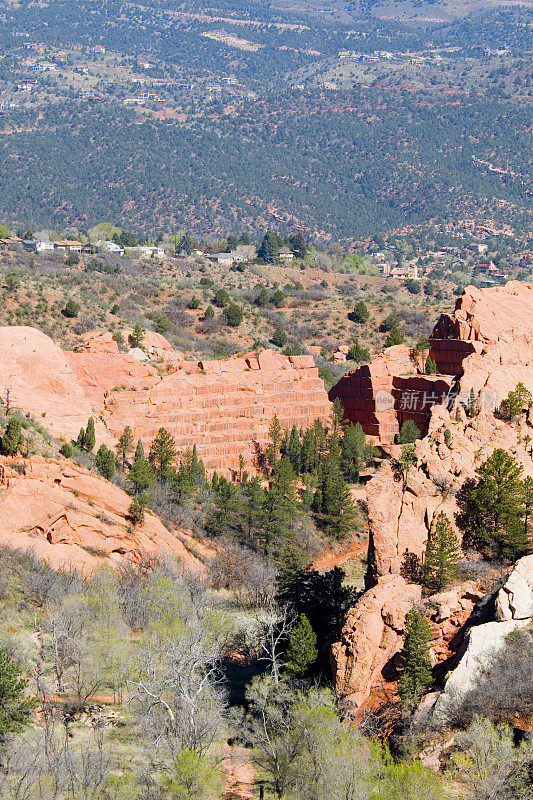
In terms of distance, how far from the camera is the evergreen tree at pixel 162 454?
2263 inches

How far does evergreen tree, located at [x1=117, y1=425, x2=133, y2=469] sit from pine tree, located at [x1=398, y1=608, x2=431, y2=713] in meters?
30.0

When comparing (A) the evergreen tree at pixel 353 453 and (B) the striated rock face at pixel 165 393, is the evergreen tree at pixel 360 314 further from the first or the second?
(A) the evergreen tree at pixel 353 453

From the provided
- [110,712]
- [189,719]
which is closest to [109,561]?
[110,712]

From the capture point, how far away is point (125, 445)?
58156 millimetres

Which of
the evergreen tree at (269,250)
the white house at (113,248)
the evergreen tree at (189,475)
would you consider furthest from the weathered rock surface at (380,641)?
the evergreen tree at (269,250)

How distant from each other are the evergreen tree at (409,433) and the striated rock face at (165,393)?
675 cm

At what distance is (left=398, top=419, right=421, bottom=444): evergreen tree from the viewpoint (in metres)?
62.4

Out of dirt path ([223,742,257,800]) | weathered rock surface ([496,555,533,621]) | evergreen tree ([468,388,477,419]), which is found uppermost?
weathered rock surface ([496,555,533,621])

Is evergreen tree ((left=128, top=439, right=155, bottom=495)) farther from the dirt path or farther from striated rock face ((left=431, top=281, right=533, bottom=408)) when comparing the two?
the dirt path

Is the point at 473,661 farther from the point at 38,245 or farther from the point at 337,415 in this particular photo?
the point at 38,245

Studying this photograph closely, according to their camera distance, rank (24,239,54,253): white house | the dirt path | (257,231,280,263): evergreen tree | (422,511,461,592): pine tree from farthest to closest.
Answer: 1. (257,231,280,263): evergreen tree
2. (24,239,54,253): white house
3. (422,511,461,592): pine tree
4. the dirt path

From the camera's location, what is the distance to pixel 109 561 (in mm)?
44188

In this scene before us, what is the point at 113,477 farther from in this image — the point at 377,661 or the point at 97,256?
the point at 97,256

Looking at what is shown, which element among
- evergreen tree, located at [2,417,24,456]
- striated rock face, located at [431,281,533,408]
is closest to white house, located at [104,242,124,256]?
striated rock face, located at [431,281,533,408]
